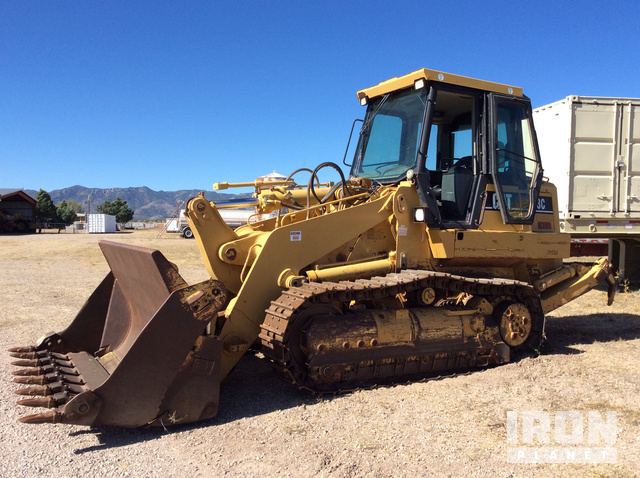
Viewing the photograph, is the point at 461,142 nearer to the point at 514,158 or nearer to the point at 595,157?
the point at 514,158

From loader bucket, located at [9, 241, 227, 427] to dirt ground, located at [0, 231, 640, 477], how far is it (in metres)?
0.24

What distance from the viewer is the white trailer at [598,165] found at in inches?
433

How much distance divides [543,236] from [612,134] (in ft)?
18.9

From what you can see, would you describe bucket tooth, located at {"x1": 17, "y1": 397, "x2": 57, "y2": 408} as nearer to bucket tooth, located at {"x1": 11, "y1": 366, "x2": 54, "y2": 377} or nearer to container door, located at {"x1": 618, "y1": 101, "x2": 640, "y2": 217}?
bucket tooth, located at {"x1": 11, "y1": 366, "x2": 54, "y2": 377}

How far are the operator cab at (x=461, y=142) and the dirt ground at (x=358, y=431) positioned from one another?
74.5 inches

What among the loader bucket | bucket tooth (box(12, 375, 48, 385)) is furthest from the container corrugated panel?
bucket tooth (box(12, 375, 48, 385))

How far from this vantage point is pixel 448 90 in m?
6.30

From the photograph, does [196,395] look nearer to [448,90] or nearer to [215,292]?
[215,292]

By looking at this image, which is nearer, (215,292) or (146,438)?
(146,438)

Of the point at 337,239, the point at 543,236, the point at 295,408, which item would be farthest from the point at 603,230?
the point at 295,408

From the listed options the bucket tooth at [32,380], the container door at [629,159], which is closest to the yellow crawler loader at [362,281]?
the bucket tooth at [32,380]

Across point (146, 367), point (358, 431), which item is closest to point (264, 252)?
point (146, 367)

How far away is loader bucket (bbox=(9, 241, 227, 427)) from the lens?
13.4 feet

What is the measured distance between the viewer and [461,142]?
7.08 m
